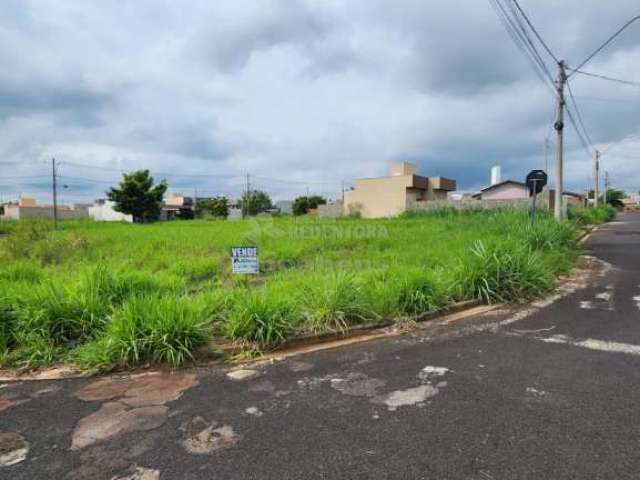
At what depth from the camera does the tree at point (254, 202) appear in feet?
190

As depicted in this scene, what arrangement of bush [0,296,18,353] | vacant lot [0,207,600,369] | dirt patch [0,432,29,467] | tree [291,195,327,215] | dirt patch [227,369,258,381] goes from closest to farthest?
1. dirt patch [0,432,29,467]
2. dirt patch [227,369,258,381]
3. vacant lot [0,207,600,369]
4. bush [0,296,18,353]
5. tree [291,195,327,215]

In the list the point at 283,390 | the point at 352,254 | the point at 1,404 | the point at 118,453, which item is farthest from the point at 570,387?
the point at 352,254

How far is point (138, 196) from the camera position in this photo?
39.0 metres

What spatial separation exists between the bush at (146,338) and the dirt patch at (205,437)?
1.16 metres

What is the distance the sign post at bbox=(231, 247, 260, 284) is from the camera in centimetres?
516

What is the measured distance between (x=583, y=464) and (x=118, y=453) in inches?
112

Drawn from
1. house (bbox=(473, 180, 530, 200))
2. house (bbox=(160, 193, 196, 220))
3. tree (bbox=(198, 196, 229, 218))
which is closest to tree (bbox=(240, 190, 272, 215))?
tree (bbox=(198, 196, 229, 218))

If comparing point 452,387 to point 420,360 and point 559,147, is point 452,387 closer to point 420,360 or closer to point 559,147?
point 420,360

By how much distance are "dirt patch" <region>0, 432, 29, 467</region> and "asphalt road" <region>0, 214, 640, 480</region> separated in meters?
0.01

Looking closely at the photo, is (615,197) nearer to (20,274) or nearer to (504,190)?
(504,190)

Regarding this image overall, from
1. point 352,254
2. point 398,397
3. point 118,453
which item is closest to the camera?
point 118,453

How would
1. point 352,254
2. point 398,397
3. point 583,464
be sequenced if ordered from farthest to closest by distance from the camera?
point 352,254
point 398,397
point 583,464

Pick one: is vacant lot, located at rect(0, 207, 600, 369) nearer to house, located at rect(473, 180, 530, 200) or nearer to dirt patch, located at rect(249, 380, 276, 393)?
dirt patch, located at rect(249, 380, 276, 393)

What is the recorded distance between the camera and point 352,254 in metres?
9.52
